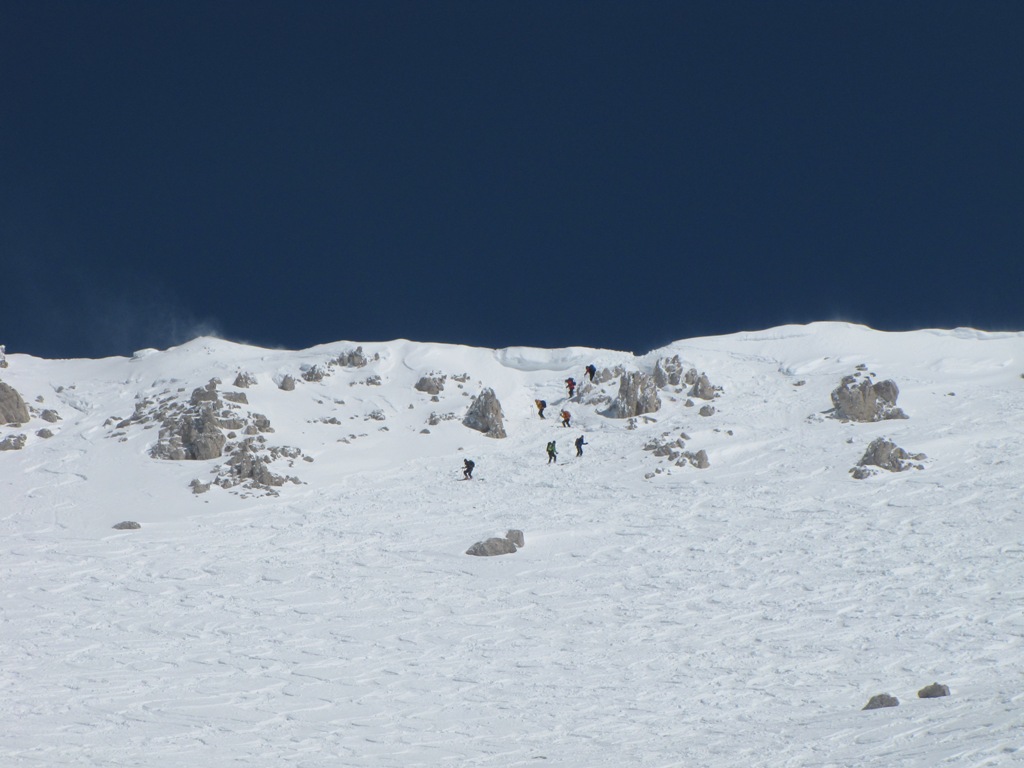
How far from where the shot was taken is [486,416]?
4581cm

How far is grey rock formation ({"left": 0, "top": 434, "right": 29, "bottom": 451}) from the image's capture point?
40.6 meters

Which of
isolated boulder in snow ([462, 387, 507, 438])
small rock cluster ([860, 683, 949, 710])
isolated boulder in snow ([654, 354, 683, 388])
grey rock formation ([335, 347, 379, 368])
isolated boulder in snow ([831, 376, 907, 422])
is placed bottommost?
small rock cluster ([860, 683, 949, 710])

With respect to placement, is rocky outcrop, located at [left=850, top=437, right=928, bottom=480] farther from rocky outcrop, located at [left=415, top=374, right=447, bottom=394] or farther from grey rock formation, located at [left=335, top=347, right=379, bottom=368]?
grey rock formation, located at [left=335, top=347, right=379, bottom=368]

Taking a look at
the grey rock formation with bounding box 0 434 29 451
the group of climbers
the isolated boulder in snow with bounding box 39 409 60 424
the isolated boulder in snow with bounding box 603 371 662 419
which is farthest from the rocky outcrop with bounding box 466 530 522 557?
the isolated boulder in snow with bounding box 39 409 60 424

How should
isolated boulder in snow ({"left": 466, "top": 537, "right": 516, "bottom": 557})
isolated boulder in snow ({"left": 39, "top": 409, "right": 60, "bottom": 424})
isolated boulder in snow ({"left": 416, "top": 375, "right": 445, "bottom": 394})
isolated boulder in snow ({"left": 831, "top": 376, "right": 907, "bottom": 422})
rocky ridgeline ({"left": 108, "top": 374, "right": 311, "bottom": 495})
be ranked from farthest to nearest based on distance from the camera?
1. isolated boulder in snow ({"left": 416, "top": 375, "right": 445, "bottom": 394})
2. isolated boulder in snow ({"left": 39, "top": 409, "right": 60, "bottom": 424})
3. isolated boulder in snow ({"left": 831, "top": 376, "right": 907, "bottom": 422})
4. rocky ridgeline ({"left": 108, "top": 374, "right": 311, "bottom": 495})
5. isolated boulder in snow ({"left": 466, "top": 537, "right": 516, "bottom": 557})

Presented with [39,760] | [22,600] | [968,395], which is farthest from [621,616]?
[968,395]

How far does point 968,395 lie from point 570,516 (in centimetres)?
2301

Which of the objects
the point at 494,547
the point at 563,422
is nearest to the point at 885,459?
the point at 563,422

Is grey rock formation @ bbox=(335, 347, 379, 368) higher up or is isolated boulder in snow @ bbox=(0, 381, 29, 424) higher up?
grey rock formation @ bbox=(335, 347, 379, 368)

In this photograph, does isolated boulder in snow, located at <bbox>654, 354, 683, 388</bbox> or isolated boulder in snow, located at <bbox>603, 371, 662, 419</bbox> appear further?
isolated boulder in snow, located at <bbox>654, 354, 683, 388</bbox>

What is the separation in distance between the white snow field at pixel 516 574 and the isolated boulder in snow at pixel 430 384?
0.72m

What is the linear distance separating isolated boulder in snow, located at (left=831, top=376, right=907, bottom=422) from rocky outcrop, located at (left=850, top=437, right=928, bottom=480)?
19.0 feet

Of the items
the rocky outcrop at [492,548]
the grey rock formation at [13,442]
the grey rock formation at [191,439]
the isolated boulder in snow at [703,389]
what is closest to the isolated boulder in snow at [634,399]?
the isolated boulder in snow at [703,389]

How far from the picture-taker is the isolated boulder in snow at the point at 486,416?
45.5 metres
